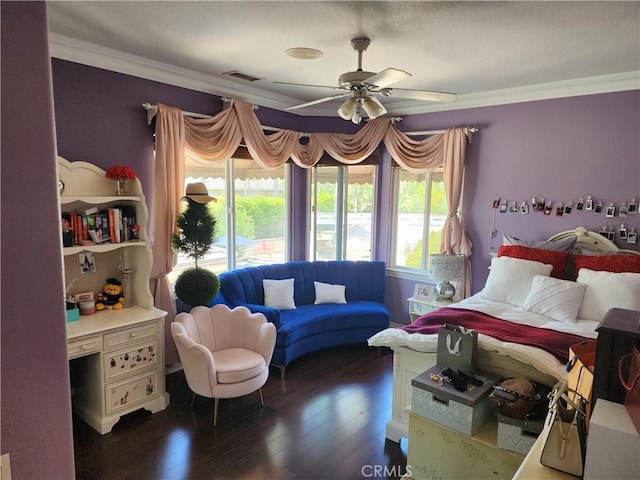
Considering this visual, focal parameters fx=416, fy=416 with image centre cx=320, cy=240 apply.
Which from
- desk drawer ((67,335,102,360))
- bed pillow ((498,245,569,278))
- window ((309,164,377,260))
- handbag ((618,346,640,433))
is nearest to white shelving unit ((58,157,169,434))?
desk drawer ((67,335,102,360))

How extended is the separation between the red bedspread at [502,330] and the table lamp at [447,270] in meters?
1.03

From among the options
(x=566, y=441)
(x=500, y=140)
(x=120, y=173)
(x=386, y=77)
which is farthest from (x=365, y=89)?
(x=566, y=441)

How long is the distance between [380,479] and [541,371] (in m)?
1.10

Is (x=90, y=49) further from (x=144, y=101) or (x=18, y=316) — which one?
(x=18, y=316)

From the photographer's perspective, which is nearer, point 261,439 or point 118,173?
point 261,439

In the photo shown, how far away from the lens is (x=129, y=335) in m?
2.91

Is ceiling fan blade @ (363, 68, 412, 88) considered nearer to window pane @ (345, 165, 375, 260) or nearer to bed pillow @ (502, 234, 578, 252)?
bed pillow @ (502, 234, 578, 252)

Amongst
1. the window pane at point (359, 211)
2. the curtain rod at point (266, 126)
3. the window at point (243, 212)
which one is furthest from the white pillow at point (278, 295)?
the curtain rod at point (266, 126)

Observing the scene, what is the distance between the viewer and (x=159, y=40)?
2.82 m

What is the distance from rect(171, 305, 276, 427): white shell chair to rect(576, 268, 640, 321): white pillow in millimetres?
2351

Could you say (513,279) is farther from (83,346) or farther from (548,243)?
(83,346)

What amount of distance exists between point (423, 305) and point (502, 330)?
5.33ft

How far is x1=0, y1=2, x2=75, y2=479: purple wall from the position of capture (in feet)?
3.30

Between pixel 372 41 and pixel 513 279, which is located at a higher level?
pixel 372 41
